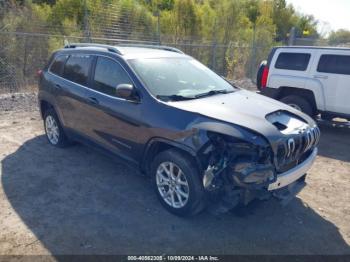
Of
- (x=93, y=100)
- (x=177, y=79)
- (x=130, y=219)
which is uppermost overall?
(x=177, y=79)

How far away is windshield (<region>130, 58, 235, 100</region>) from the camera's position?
4035 millimetres

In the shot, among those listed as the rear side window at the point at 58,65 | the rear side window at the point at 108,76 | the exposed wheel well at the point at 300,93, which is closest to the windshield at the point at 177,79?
the rear side window at the point at 108,76

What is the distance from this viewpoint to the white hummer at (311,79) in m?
6.99

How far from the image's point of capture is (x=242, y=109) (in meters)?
3.77

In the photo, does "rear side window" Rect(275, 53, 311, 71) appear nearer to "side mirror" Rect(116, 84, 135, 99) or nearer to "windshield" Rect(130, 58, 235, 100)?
"windshield" Rect(130, 58, 235, 100)

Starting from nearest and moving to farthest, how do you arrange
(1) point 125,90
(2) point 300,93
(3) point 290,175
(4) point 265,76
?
(3) point 290,175 → (1) point 125,90 → (2) point 300,93 → (4) point 265,76

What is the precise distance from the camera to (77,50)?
205 inches

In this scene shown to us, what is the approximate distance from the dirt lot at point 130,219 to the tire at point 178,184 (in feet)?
0.52

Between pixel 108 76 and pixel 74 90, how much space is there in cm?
80

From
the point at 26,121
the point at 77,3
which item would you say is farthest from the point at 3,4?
the point at 26,121

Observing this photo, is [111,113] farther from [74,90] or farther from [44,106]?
[44,106]

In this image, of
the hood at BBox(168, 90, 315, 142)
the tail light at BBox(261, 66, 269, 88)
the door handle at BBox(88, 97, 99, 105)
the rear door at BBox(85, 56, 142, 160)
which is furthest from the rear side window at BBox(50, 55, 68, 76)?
the tail light at BBox(261, 66, 269, 88)

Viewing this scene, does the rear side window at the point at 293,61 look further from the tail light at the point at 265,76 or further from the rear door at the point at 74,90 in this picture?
the rear door at the point at 74,90

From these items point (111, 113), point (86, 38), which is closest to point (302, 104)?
point (111, 113)
